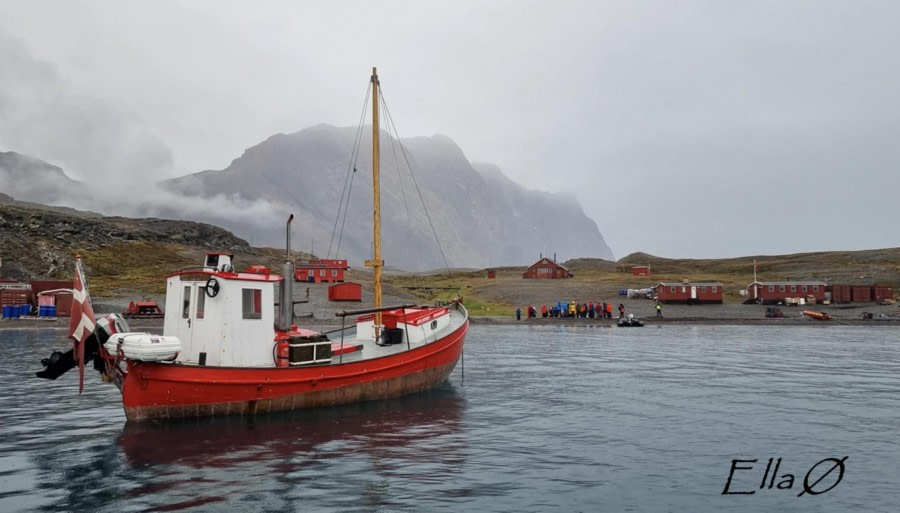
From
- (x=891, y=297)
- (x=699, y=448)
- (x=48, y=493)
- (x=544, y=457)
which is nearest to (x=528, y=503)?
(x=544, y=457)

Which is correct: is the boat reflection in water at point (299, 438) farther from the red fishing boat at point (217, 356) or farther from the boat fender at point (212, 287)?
the boat fender at point (212, 287)

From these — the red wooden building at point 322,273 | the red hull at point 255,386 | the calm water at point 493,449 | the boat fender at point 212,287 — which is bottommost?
the calm water at point 493,449

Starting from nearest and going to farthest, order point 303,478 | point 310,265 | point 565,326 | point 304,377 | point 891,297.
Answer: point 303,478 < point 304,377 < point 565,326 < point 891,297 < point 310,265

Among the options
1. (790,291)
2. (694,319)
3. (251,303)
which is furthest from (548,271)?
(251,303)

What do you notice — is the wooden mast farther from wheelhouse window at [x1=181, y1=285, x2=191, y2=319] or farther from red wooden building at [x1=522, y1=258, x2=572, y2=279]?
red wooden building at [x1=522, y1=258, x2=572, y2=279]

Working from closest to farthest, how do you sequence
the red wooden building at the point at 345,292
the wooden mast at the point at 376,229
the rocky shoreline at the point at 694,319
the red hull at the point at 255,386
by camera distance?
the red hull at the point at 255,386 → the wooden mast at the point at 376,229 → the rocky shoreline at the point at 694,319 → the red wooden building at the point at 345,292

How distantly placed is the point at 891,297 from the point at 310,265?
274 feet

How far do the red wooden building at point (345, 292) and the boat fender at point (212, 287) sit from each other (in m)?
56.7

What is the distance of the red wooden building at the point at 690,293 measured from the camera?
87688 millimetres

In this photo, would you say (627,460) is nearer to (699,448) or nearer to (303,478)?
(699,448)

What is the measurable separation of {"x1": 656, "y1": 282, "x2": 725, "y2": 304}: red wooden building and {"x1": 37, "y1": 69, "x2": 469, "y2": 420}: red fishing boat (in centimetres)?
7192

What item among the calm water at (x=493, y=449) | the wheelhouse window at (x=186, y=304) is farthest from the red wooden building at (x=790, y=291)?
the wheelhouse window at (x=186, y=304)

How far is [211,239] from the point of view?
534 feet

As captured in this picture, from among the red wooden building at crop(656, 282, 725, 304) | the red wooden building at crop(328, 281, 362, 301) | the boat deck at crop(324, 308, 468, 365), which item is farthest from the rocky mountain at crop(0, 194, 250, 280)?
the boat deck at crop(324, 308, 468, 365)
